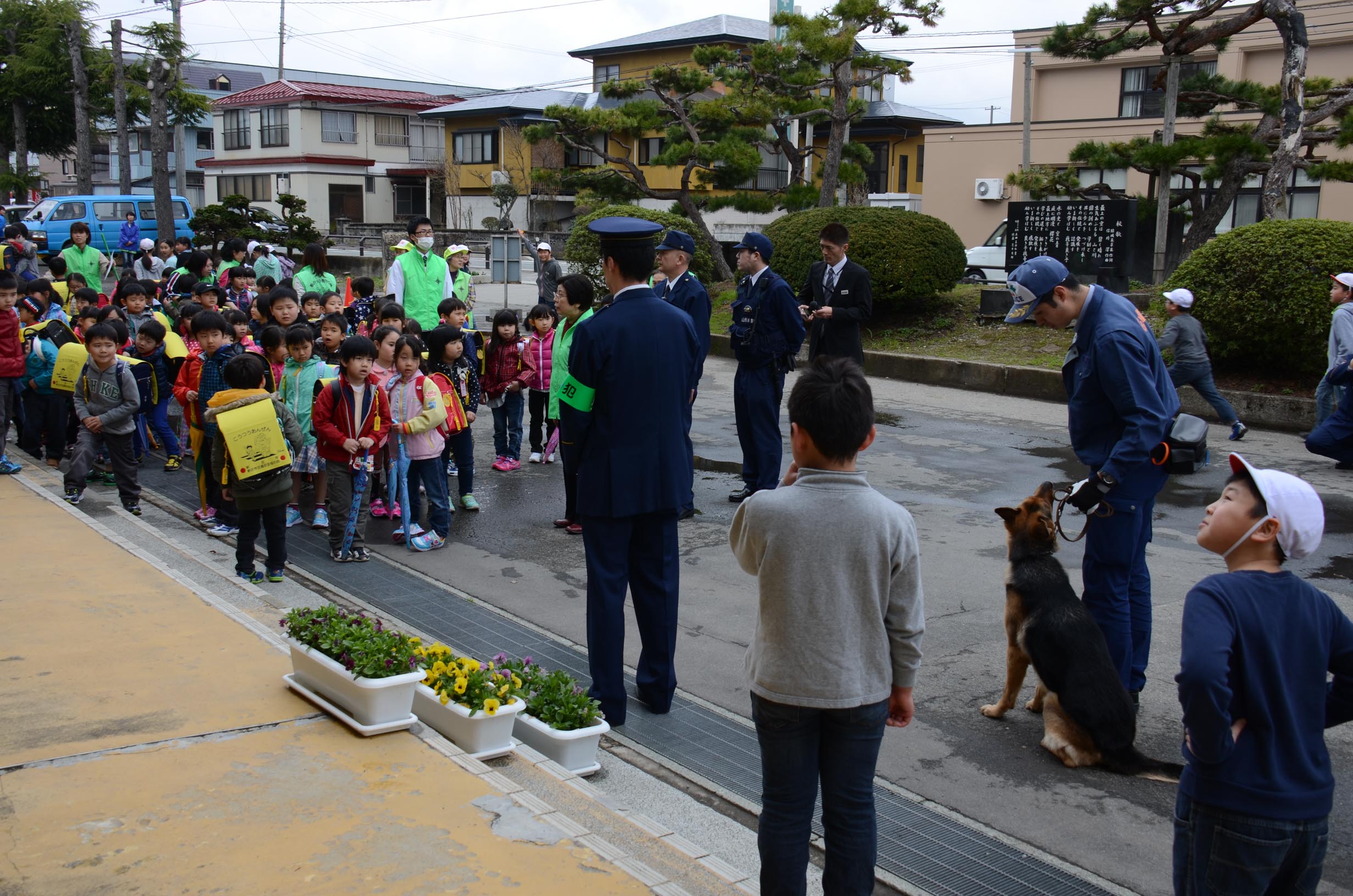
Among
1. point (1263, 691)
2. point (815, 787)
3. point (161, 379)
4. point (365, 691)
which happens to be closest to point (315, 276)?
point (161, 379)

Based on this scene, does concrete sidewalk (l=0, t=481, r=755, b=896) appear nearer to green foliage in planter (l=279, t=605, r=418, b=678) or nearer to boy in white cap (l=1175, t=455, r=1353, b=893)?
green foliage in planter (l=279, t=605, r=418, b=678)

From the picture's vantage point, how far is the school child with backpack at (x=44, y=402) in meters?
9.41

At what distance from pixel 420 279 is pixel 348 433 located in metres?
3.57

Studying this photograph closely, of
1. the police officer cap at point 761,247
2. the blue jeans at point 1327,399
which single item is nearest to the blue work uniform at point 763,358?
the police officer cap at point 761,247

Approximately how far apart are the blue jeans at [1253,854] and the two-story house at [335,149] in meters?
50.4

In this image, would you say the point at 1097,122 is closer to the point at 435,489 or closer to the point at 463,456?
the point at 463,456

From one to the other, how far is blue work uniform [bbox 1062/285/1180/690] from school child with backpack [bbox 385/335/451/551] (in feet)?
14.4

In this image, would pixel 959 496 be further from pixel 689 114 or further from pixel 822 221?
pixel 689 114

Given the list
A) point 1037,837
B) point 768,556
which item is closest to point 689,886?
point 768,556

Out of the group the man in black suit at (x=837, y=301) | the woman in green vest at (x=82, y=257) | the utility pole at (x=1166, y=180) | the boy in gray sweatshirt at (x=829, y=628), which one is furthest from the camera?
the utility pole at (x=1166, y=180)

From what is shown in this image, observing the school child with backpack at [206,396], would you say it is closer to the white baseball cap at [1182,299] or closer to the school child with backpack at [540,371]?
the school child with backpack at [540,371]

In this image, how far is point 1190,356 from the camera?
11.2 meters

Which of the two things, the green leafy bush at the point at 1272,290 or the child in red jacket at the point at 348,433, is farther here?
the green leafy bush at the point at 1272,290

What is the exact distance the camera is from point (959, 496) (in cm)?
897
